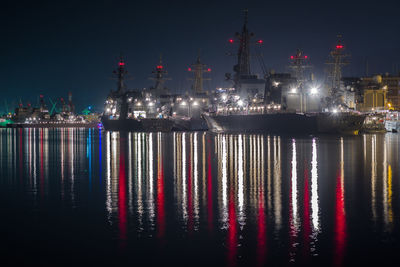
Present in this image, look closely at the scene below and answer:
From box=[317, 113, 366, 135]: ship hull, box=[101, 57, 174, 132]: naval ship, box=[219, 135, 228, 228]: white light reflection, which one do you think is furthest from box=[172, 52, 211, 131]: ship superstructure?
box=[219, 135, 228, 228]: white light reflection

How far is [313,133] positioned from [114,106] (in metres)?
77.9

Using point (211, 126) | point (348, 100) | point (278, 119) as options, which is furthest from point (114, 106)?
point (278, 119)

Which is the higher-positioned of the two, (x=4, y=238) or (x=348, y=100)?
(x=348, y=100)

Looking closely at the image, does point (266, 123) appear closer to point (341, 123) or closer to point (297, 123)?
point (297, 123)

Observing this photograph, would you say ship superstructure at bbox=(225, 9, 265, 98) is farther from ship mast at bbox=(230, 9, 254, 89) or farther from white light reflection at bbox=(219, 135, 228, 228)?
white light reflection at bbox=(219, 135, 228, 228)

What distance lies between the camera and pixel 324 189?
1980 cm

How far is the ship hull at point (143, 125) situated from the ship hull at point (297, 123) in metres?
16.4

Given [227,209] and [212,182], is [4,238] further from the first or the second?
[212,182]

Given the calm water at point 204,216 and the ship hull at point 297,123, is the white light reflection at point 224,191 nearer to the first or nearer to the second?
the calm water at point 204,216

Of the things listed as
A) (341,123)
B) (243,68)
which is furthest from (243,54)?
(341,123)

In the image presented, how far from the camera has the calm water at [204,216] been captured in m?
11.4

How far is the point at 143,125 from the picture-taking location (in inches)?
4446

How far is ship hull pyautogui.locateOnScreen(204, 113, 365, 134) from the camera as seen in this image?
76.0m

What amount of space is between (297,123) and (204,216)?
220ft
